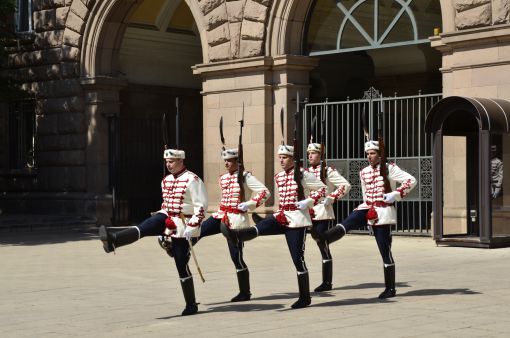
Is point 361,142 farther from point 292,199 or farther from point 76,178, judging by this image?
point 292,199

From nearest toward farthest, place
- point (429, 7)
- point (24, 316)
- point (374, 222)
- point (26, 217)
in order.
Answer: point (24, 316) → point (374, 222) → point (429, 7) → point (26, 217)

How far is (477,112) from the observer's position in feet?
53.8

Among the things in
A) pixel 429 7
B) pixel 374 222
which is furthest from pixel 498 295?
pixel 429 7

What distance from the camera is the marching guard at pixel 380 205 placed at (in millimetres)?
11727

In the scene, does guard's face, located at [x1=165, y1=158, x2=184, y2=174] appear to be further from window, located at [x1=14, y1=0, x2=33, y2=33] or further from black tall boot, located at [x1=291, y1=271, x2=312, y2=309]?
window, located at [x1=14, y1=0, x2=33, y2=33]

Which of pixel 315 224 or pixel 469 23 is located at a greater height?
pixel 469 23

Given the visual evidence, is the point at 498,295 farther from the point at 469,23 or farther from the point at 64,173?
the point at 64,173

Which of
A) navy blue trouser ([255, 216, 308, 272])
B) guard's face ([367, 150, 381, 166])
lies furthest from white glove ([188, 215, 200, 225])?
guard's face ([367, 150, 381, 166])

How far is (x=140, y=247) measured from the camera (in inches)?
749

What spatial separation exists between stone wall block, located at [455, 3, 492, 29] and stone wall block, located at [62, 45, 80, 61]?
398 inches

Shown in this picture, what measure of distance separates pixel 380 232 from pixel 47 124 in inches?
611

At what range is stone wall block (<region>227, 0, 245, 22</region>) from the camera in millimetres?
21844

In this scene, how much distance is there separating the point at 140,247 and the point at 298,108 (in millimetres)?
4225

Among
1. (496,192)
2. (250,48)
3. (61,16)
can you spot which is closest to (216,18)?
(250,48)
